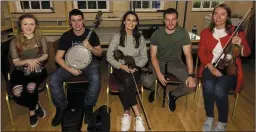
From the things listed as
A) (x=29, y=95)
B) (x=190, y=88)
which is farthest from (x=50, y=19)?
(x=190, y=88)

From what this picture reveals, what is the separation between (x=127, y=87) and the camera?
2.54 m

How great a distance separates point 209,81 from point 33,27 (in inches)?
92.7

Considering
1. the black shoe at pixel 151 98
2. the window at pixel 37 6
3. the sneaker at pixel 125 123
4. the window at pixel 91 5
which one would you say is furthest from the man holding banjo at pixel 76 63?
the window at pixel 37 6

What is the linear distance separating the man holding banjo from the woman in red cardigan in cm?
141

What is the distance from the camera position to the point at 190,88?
9.14 ft

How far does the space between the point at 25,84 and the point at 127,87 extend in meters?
1.27

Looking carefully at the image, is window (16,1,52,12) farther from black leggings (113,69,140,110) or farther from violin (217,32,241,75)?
violin (217,32,241,75)

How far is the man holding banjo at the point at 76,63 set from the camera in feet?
8.68

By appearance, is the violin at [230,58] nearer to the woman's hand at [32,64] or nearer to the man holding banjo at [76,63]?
the man holding banjo at [76,63]

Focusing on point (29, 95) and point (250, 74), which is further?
point (250, 74)

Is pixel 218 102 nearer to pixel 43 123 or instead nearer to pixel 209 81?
pixel 209 81

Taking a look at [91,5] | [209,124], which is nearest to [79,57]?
[209,124]

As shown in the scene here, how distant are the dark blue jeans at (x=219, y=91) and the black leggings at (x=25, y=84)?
6.99 ft

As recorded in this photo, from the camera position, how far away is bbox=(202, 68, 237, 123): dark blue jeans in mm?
2443
